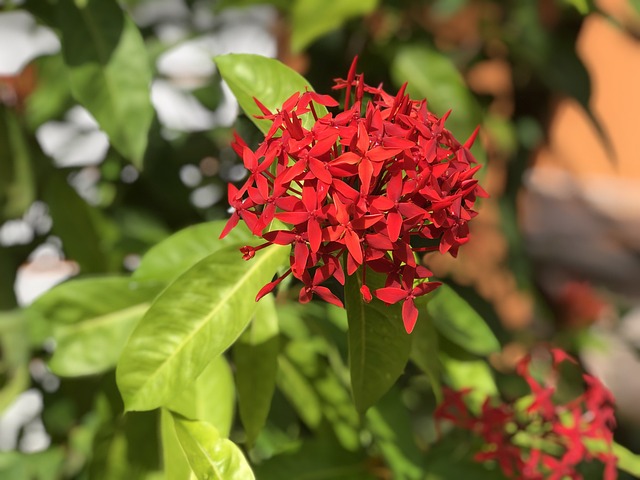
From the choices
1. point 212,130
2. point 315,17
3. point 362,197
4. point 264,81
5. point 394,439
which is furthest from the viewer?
point 212,130

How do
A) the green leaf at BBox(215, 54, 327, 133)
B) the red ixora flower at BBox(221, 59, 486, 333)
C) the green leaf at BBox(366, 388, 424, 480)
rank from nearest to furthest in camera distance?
1. the red ixora flower at BBox(221, 59, 486, 333)
2. the green leaf at BBox(215, 54, 327, 133)
3. the green leaf at BBox(366, 388, 424, 480)

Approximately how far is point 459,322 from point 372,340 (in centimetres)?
17

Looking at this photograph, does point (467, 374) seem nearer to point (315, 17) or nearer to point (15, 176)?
point (315, 17)

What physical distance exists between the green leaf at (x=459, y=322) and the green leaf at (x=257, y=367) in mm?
125

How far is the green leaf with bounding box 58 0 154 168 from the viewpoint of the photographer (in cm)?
67

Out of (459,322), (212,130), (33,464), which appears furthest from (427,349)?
(212,130)

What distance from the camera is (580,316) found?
71.7 inches

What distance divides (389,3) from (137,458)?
1.99 feet

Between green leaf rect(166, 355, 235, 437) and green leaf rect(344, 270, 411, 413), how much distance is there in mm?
141

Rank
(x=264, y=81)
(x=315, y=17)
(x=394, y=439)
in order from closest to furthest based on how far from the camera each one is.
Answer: (x=264, y=81) → (x=394, y=439) → (x=315, y=17)

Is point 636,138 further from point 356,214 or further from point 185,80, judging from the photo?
point 356,214

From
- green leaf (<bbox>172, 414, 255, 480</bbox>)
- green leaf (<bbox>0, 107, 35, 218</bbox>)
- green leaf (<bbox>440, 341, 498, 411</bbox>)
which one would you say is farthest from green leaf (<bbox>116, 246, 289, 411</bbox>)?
green leaf (<bbox>0, 107, 35, 218</bbox>)

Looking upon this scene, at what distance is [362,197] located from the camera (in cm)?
45

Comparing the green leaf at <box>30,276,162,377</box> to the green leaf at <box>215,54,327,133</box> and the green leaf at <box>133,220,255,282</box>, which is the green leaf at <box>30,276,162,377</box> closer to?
the green leaf at <box>133,220,255,282</box>
